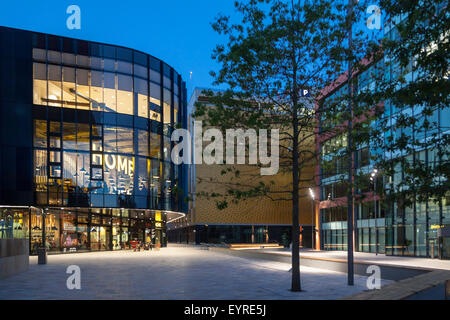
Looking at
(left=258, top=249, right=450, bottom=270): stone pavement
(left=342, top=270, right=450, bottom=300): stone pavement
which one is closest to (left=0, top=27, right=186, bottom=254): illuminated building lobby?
(left=258, top=249, right=450, bottom=270): stone pavement

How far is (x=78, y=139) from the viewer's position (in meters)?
40.0

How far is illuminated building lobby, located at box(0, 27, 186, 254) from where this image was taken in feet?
123

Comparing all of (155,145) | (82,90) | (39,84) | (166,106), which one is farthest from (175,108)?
(39,84)

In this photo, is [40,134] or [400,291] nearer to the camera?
[400,291]

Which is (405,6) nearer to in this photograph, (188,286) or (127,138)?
(188,286)

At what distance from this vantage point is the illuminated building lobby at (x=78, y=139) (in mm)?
37562

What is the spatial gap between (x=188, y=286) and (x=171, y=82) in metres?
36.0

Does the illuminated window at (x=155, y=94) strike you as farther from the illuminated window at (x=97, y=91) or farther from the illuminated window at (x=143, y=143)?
the illuminated window at (x=97, y=91)

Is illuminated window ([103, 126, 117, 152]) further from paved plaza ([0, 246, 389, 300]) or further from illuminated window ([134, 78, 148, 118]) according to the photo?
paved plaza ([0, 246, 389, 300])

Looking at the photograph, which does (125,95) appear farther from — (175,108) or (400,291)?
(400,291)

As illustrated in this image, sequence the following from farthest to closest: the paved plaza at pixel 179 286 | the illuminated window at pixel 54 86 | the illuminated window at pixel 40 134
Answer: the illuminated window at pixel 54 86 < the illuminated window at pixel 40 134 < the paved plaza at pixel 179 286

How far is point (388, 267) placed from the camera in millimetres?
17203
